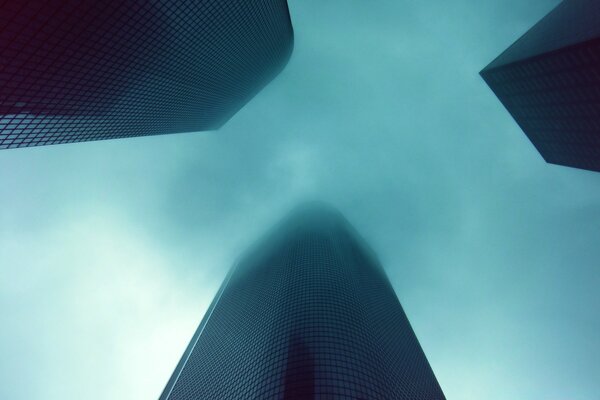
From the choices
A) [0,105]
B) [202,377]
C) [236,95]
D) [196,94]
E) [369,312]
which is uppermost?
[236,95]

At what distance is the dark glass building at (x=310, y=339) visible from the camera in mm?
83938

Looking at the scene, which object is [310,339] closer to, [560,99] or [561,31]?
[560,99]

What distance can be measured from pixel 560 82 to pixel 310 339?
283 ft

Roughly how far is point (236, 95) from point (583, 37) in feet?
363

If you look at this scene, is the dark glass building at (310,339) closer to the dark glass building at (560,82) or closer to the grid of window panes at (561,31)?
the dark glass building at (560,82)

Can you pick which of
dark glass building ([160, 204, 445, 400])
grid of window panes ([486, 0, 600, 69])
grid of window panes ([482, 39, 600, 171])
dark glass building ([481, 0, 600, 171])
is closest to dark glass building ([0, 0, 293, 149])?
grid of window panes ([486, 0, 600, 69])

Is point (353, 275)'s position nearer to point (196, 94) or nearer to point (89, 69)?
point (196, 94)

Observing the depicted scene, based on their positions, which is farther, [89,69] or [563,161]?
[563,161]

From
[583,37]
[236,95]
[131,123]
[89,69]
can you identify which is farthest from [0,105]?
[583,37]

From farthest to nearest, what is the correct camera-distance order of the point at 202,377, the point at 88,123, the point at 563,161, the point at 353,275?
the point at 353,275
the point at 202,377
the point at 563,161
the point at 88,123

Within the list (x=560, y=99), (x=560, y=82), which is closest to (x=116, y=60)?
(x=560, y=82)

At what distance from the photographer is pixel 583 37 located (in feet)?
223

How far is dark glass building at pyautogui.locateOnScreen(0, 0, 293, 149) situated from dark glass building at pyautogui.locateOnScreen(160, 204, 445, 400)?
71.6 meters

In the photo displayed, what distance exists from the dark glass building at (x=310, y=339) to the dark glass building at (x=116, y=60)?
71.6 m
